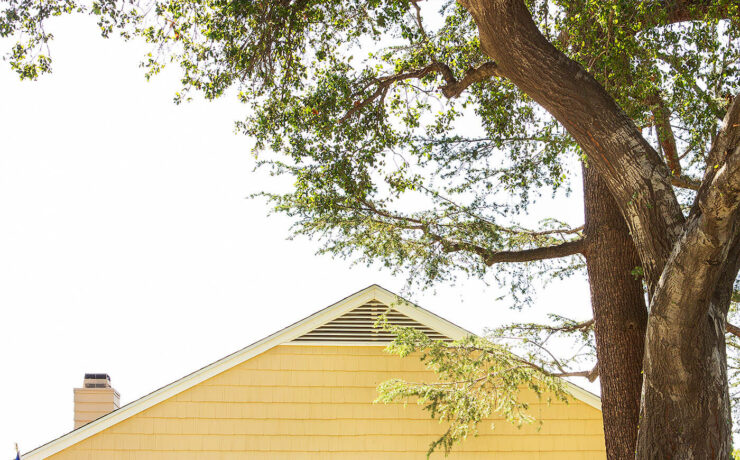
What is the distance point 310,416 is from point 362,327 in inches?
60.9

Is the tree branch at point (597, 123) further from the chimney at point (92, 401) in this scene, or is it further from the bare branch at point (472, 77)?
the chimney at point (92, 401)

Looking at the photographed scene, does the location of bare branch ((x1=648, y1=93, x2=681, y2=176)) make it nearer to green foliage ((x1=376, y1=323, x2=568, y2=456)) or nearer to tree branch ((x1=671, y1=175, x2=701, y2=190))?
tree branch ((x1=671, y1=175, x2=701, y2=190))

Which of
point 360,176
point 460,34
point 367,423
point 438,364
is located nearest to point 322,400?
point 367,423

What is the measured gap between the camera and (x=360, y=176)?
361 inches

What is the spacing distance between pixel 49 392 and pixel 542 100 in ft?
74.9

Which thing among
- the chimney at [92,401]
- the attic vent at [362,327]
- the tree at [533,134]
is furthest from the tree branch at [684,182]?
the chimney at [92,401]

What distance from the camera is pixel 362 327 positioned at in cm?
1160

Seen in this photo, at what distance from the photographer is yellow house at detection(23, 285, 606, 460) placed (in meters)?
10.8

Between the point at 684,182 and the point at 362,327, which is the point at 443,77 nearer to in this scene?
the point at 684,182

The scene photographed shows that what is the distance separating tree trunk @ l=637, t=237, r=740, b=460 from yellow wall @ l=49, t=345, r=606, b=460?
17.8 ft

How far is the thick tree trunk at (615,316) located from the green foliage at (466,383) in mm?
1740

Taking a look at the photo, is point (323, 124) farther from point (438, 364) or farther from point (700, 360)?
point (700, 360)

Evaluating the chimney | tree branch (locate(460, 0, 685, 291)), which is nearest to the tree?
tree branch (locate(460, 0, 685, 291))

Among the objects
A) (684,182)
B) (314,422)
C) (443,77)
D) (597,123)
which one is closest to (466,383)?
(314,422)
